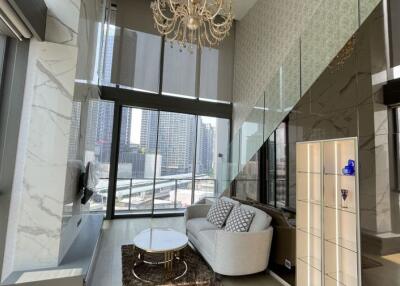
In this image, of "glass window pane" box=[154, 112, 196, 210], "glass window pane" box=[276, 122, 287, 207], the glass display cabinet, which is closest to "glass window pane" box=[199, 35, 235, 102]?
"glass window pane" box=[154, 112, 196, 210]

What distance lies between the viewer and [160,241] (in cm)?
297

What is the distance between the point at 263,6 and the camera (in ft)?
17.5

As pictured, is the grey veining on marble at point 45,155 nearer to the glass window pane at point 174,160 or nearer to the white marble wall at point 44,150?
the white marble wall at point 44,150

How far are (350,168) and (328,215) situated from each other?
0.62 meters

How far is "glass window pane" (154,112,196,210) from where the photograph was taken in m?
5.82

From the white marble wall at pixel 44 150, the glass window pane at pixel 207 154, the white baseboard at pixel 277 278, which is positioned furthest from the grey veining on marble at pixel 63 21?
the glass window pane at pixel 207 154

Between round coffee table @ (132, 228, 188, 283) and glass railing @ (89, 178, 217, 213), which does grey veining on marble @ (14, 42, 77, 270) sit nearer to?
round coffee table @ (132, 228, 188, 283)

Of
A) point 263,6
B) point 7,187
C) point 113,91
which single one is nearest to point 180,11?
point 7,187

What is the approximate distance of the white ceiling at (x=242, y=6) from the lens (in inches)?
222

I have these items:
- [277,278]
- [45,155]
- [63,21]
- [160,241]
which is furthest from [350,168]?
[63,21]

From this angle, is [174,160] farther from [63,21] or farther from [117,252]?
[63,21]

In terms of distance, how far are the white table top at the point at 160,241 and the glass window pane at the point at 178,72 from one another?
359cm

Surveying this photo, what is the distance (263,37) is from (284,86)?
2.24m

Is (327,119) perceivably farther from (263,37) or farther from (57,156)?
(263,37)
